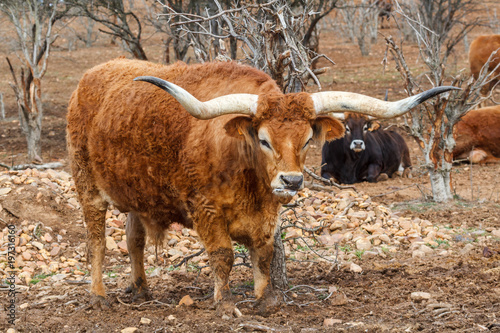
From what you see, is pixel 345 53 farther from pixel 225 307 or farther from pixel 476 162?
pixel 225 307

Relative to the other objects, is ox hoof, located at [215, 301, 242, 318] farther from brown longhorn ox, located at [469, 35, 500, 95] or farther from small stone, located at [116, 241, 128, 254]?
brown longhorn ox, located at [469, 35, 500, 95]

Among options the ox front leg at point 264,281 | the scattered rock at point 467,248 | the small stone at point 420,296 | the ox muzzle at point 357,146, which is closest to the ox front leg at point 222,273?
the ox front leg at point 264,281

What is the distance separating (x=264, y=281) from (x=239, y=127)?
1285mm

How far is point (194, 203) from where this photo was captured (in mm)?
4688

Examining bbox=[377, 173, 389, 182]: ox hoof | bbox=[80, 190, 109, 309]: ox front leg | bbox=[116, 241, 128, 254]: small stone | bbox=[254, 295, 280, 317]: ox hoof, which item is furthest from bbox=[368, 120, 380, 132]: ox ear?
bbox=[254, 295, 280, 317]: ox hoof

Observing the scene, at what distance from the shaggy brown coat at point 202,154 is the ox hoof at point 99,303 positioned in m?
0.01

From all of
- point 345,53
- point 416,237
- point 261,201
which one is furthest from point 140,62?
point 345,53

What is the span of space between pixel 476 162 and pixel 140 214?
32.0 ft

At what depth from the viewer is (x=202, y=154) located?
4.60 m

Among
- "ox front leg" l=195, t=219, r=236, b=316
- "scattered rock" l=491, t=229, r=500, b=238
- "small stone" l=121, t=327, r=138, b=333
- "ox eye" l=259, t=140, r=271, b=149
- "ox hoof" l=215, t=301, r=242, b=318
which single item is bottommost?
"scattered rock" l=491, t=229, r=500, b=238

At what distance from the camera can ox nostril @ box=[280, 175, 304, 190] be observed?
13.5ft

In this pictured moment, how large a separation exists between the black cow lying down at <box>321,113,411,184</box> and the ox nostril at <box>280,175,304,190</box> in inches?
304

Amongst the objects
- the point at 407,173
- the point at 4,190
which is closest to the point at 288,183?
the point at 4,190

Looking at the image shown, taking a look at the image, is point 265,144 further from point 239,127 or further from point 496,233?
point 496,233
